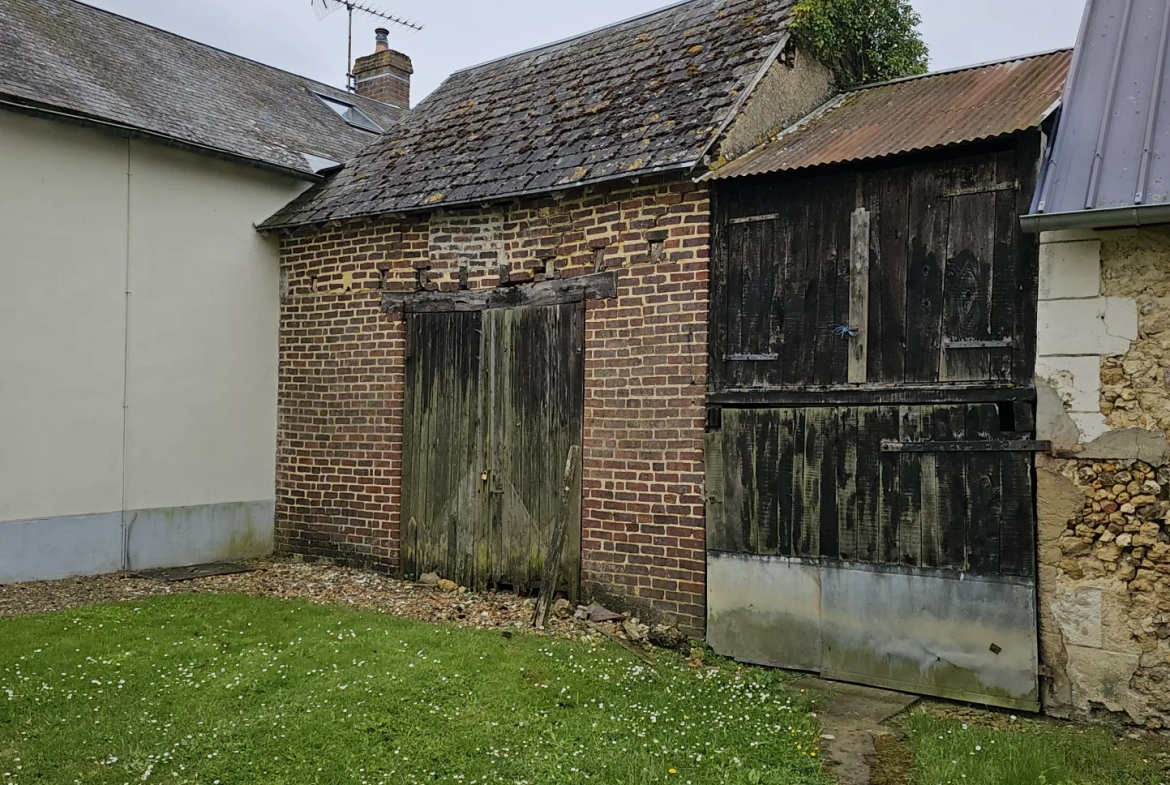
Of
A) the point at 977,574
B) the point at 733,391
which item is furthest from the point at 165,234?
the point at 977,574

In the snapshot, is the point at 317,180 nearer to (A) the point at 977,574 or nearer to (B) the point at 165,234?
(B) the point at 165,234

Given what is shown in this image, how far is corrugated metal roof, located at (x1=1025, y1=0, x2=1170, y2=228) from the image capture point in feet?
15.8

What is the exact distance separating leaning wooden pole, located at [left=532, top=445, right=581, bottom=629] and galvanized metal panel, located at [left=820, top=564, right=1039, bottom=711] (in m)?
2.15

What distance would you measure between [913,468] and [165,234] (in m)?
7.46

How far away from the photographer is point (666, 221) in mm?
6914

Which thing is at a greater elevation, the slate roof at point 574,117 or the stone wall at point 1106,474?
the slate roof at point 574,117

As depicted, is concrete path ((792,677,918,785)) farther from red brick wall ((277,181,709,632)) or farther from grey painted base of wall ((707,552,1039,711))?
red brick wall ((277,181,709,632))

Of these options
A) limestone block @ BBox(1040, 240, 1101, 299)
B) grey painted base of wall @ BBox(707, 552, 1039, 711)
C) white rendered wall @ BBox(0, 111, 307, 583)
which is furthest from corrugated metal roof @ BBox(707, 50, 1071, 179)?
white rendered wall @ BBox(0, 111, 307, 583)

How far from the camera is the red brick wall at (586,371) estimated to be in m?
6.78

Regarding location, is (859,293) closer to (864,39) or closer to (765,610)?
(765,610)

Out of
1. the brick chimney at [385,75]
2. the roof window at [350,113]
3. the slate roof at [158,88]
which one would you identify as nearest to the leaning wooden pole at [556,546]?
the slate roof at [158,88]

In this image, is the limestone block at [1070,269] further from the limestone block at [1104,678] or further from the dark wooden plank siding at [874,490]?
the limestone block at [1104,678]

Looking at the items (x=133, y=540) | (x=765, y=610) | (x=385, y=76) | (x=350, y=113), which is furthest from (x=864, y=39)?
(x=385, y=76)

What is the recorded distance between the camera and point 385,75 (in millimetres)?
17125
